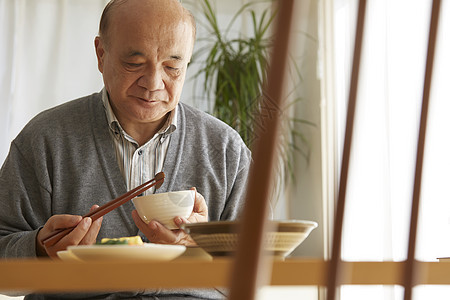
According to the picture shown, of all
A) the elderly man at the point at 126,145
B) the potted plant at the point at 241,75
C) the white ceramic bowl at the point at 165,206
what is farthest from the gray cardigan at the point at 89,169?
the potted plant at the point at 241,75

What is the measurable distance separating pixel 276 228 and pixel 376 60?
230cm

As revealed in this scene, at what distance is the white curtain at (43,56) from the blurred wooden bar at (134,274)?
3.59 metres

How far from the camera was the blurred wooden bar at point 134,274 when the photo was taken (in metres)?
0.57

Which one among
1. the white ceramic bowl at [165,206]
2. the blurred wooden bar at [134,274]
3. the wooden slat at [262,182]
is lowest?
the white ceramic bowl at [165,206]

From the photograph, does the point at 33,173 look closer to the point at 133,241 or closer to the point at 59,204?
the point at 59,204

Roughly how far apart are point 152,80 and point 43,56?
2.54 m

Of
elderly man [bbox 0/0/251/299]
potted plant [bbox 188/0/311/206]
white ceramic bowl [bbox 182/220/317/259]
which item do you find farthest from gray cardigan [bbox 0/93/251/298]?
potted plant [bbox 188/0/311/206]

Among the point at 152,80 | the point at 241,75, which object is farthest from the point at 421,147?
the point at 241,75

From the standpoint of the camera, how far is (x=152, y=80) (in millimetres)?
1781

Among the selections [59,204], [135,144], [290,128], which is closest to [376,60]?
[290,128]

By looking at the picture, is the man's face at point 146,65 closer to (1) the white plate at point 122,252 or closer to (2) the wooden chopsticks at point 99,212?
(2) the wooden chopsticks at point 99,212

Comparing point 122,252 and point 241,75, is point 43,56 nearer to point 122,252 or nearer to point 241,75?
point 241,75

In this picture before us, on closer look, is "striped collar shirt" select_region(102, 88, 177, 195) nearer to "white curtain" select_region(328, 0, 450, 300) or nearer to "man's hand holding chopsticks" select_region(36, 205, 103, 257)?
"man's hand holding chopsticks" select_region(36, 205, 103, 257)

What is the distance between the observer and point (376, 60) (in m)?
3.00
